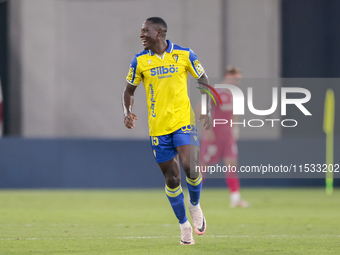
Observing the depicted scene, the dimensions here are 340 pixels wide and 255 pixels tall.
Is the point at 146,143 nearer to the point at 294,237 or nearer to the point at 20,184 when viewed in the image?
the point at 20,184

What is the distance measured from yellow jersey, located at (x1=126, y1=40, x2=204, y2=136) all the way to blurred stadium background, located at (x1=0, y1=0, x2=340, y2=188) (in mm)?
9974

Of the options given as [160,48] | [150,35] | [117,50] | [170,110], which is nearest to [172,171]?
[170,110]

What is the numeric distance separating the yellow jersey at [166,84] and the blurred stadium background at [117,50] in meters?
9.97

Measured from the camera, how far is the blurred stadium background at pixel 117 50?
1598 centimetres

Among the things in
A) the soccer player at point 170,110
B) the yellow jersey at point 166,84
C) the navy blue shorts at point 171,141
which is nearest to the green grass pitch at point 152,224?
the soccer player at point 170,110

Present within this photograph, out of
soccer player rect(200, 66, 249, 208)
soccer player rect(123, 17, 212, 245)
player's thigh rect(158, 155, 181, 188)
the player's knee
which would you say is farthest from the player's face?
soccer player rect(200, 66, 249, 208)

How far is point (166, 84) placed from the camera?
5762 millimetres

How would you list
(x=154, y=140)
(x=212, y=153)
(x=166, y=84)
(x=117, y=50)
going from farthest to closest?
(x=117, y=50)
(x=212, y=153)
(x=154, y=140)
(x=166, y=84)

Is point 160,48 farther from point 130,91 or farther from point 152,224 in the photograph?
point 152,224

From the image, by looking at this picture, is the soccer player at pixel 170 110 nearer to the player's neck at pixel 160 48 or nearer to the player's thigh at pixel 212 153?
the player's neck at pixel 160 48

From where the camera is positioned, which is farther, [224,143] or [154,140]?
[224,143]

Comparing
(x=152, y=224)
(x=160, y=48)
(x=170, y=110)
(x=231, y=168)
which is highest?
(x=160, y=48)

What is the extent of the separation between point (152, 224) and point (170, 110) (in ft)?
7.73

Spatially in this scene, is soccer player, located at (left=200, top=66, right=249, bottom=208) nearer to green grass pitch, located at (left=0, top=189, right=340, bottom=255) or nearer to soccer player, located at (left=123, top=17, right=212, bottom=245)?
green grass pitch, located at (left=0, top=189, right=340, bottom=255)
